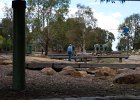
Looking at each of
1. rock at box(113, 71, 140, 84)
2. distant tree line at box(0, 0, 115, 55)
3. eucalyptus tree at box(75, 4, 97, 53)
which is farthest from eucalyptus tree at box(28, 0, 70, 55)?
rock at box(113, 71, 140, 84)

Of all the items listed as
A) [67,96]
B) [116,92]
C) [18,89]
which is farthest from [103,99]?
[18,89]

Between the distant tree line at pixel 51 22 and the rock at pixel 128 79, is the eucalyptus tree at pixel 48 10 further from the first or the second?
the rock at pixel 128 79

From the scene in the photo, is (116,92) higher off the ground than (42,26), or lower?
lower

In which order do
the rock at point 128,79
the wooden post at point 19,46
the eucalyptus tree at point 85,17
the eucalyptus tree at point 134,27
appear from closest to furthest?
the wooden post at point 19,46 → the rock at point 128,79 → the eucalyptus tree at point 85,17 → the eucalyptus tree at point 134,27

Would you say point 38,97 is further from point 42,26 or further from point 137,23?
point 137,23

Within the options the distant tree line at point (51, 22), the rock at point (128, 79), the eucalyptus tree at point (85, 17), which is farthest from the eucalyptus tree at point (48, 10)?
the rock at point (128, 79)

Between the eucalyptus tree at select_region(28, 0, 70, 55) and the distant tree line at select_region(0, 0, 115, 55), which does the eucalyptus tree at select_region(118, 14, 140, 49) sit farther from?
the eucalyptus tree at select_region(28, 0, 70, 55)

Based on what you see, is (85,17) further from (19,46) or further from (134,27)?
(19,46)

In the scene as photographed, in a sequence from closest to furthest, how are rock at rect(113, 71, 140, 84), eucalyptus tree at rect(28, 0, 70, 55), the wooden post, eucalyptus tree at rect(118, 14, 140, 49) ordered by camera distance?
the wooden post, rock at rect(113, 71, 140, 84), eucalyptus tree at rect(28, 0, 70, 55), eucalyptus tree at rect(118, 14, 140, 49)

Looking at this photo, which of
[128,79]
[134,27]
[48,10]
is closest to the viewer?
[128,79]

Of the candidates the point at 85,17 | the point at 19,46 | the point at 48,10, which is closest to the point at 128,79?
the point at 19,46

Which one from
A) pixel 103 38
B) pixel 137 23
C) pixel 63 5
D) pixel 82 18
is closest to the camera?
pixel 63 5

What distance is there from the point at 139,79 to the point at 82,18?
64056mm

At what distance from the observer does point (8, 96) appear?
1212cm
